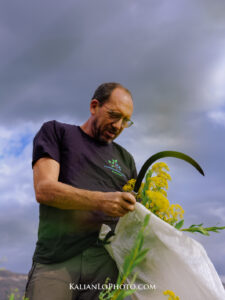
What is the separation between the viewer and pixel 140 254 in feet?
3.64

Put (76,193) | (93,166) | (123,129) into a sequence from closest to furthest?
(76,193)
(93,166)
(123,129)

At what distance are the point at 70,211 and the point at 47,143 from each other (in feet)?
1.35

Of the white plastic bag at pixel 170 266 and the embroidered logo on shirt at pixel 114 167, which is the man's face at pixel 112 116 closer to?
the embroidered logo on shirt at pixel 114 167

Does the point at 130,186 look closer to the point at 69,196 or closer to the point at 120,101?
the point at 69,196

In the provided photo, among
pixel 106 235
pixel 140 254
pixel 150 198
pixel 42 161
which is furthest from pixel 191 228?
pixel 42 161

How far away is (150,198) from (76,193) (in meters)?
0.36

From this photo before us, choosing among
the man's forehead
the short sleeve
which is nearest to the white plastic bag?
the short sleeve

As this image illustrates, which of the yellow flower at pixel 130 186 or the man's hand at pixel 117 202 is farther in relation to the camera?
the yellow flower at pixel 130 186

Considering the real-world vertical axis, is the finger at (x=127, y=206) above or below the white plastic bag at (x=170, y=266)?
above

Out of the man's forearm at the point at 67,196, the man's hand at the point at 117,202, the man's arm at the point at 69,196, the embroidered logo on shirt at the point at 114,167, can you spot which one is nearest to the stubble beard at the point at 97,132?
the embroidered logo on shirt at the point at 114,167

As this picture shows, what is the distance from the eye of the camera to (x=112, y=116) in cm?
213

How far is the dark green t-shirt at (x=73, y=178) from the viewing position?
1855 mm

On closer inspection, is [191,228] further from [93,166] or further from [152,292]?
[93,166]

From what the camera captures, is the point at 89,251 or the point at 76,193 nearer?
the point at 76,193
